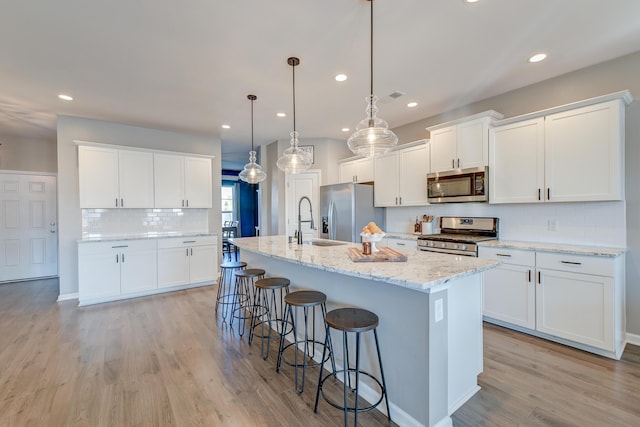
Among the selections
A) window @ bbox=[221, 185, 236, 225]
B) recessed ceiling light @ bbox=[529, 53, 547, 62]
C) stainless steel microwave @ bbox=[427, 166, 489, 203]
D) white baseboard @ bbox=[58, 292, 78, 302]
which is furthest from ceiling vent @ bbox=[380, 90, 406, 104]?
window @ bbox=[221, 185, 236, 225]

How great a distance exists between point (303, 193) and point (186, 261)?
2437 millimetres

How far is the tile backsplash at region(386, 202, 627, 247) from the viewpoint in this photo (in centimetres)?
283

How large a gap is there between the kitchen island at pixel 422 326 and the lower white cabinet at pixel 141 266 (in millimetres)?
3398

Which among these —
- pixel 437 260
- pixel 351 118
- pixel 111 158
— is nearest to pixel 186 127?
pixel 111 158

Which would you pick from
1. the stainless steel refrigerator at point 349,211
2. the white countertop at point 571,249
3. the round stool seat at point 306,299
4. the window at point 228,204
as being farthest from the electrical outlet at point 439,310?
the window at point 228,204

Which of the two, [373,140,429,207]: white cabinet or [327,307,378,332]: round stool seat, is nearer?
[327,307,378,332]: round stool seat

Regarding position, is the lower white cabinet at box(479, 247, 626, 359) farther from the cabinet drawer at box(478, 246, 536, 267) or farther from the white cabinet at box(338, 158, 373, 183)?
the white cabinet at box(338, 158, 373, 183)

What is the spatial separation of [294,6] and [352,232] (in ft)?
11.0

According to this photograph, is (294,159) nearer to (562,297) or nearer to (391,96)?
(391,96)

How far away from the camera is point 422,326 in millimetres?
1617

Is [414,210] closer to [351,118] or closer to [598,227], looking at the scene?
[351,118]

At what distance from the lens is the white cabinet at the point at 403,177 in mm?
4277

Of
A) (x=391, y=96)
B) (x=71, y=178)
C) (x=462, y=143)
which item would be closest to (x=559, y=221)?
(x=462, y=143)

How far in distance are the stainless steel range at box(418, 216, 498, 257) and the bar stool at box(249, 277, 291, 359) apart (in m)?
1.97
